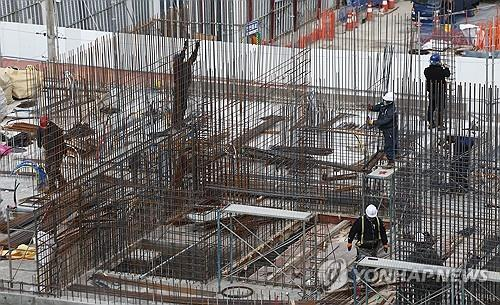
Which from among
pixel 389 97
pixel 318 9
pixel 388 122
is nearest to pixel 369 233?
pixel 388 122

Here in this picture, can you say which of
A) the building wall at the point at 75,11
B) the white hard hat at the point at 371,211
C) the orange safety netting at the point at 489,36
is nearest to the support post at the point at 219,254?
the white hard hat at the point at 371,211

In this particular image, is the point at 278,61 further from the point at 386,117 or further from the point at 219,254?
the point at 219,254

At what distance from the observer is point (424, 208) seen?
A: 89.4ft

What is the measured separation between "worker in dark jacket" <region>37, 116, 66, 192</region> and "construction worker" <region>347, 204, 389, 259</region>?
5600mm

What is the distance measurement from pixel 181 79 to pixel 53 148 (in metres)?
3.26

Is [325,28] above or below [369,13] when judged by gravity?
below

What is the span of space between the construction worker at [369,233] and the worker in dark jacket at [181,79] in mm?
5401

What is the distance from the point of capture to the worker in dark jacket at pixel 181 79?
3150cm

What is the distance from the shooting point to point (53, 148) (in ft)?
97.3

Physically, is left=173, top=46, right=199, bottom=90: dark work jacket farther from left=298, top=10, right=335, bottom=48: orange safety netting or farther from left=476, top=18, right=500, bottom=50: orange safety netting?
left=476, top=18, right=500, bottom=50: orange safety netting

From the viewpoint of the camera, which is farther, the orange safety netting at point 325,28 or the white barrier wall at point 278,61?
the orange safety netting at point 325,28

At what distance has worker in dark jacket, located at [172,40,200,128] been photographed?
A: 1240 inches

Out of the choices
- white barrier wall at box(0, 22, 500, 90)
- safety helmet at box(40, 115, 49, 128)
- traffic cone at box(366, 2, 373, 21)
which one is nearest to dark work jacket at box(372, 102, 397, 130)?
white barrier wall at box(0, 22, 500, 90)

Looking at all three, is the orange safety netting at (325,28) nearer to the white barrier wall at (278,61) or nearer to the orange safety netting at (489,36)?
the white barrier wall at (278,61)
